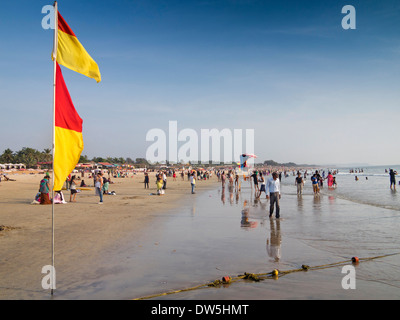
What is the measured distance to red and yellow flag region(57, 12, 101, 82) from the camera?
5484 mm

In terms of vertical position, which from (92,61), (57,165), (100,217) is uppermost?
(92,61)

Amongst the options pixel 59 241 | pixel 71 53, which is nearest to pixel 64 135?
pixel 71 53

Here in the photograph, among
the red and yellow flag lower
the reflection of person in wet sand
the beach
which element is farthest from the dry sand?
the reflection of person in wet sand

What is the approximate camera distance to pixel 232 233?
9.70 meters

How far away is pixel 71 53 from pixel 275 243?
7168 millimetres

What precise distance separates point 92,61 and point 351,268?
7.16 metres

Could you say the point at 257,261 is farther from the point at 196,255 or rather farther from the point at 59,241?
the point at 59,241

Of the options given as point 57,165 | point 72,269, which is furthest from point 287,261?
point 57,165

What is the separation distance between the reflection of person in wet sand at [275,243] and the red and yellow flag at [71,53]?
239 inches

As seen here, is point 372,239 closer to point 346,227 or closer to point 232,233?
point 346,227

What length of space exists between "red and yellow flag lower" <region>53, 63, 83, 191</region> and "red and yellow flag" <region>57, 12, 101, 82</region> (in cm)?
33

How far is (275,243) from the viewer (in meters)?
8.34

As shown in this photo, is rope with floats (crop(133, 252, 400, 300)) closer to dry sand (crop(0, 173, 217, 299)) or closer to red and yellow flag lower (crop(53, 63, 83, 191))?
dry sand (crop(0, 173, 217, 299))

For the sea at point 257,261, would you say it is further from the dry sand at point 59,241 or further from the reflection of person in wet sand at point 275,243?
the dry sand at point 59,241
